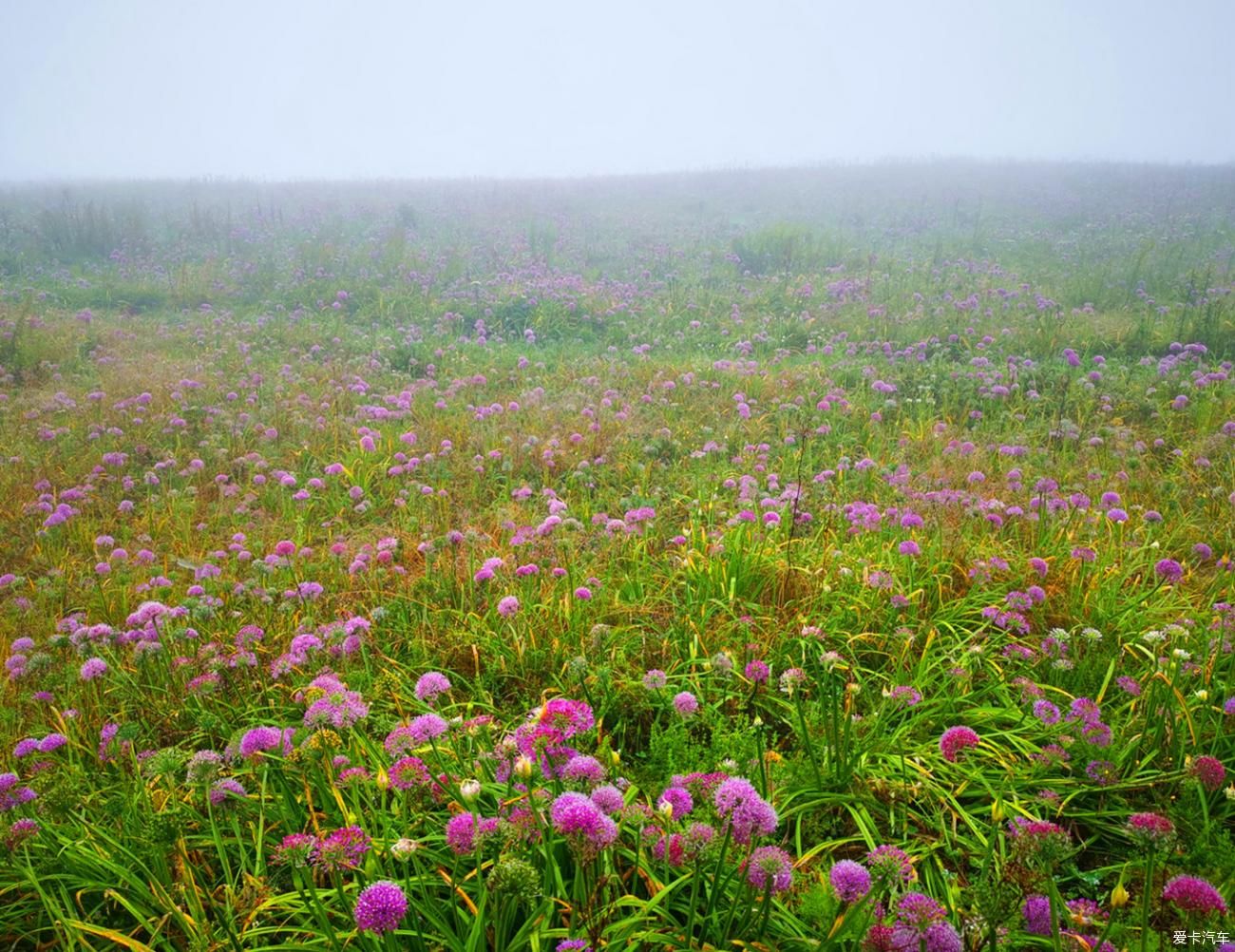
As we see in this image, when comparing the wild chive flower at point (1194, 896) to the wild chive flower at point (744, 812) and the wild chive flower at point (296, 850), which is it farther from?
the wild chive flower at point (296, 850)

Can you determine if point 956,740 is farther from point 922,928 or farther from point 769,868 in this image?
point 769,868

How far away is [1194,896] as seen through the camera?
1.25 meters

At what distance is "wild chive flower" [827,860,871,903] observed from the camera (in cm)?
134

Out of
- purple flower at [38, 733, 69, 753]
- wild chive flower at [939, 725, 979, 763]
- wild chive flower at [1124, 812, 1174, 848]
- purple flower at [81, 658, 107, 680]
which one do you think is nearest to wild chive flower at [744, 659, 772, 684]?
wild chive flower at [939, 725, 979, 763]

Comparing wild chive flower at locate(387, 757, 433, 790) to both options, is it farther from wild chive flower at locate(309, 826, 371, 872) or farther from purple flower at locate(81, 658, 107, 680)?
purple flower at locate(81, 658, 107, 680)

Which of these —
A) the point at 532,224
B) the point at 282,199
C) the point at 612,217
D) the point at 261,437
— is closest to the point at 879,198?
the point at 612,217

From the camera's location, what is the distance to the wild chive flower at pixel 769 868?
130 cm

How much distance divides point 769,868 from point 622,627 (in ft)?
5.79

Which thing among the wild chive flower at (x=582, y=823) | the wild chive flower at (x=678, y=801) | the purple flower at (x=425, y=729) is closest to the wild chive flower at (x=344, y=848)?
the purple flower at (x=425, y=729)

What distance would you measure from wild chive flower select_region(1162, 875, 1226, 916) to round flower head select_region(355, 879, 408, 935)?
4.79 ft

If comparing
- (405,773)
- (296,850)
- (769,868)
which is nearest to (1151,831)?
(769,868)

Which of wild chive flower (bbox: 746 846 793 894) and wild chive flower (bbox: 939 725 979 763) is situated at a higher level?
wild chive flower (bbox: 746 846 793 894)

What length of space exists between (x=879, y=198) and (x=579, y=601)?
1993 centimetres

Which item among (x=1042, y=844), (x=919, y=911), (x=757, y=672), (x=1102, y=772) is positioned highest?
(x=1042, y=844)
